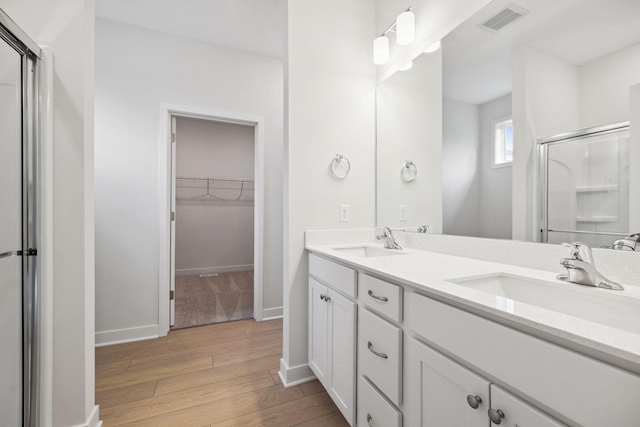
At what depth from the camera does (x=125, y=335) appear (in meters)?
2.36

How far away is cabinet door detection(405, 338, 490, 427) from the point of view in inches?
27.9

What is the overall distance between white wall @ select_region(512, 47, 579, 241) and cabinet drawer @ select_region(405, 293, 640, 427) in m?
0.69

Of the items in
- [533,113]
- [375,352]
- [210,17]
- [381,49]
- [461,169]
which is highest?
[210,17]

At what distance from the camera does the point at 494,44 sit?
1319mm

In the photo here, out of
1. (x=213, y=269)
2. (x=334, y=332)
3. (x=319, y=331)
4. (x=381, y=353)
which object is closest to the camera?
(x=381, y=353)

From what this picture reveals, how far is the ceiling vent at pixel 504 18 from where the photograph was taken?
1193 millimetres

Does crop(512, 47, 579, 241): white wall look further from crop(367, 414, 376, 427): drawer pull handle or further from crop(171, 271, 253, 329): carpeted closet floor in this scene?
crop(171, 271, 253, 329): carpeted closet floor

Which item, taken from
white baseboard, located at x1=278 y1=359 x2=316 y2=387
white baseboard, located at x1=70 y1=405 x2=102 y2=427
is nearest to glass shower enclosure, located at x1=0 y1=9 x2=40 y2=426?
white baseboard, located at x1=70 y1=405 x2=102 y2=427

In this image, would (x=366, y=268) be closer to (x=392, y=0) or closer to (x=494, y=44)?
(x=494, y=44)

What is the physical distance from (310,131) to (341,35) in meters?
0.74

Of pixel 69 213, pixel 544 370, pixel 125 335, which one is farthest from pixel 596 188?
pixel 125 335

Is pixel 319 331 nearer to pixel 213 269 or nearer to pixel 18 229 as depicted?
pixel 18 229

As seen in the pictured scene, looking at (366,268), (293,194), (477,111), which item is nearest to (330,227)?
(293,194)

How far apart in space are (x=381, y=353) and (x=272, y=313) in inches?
78.2
